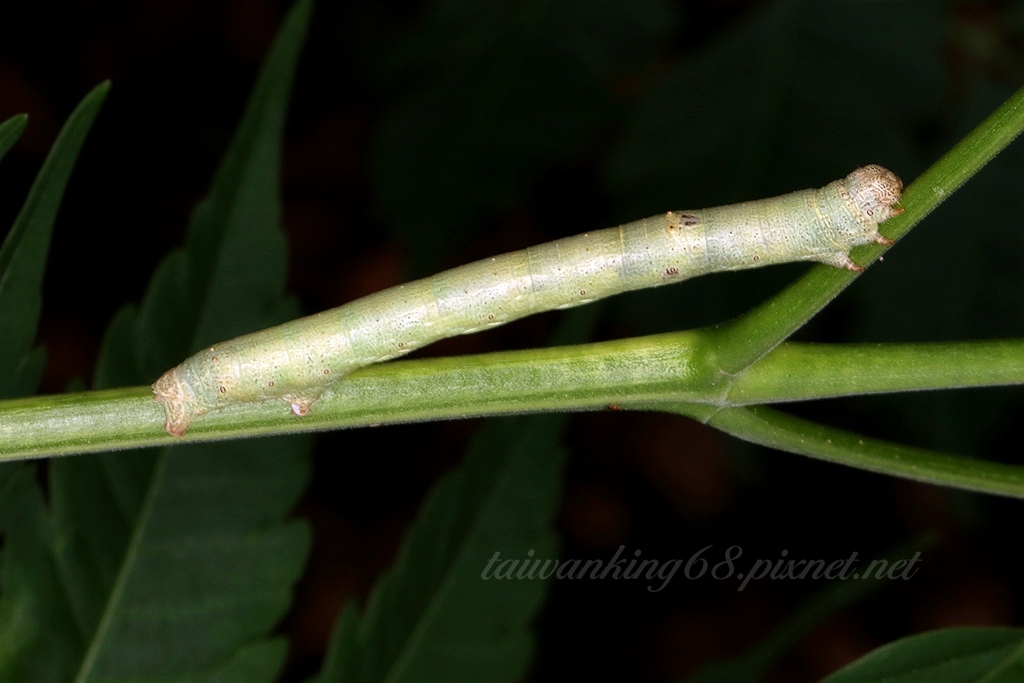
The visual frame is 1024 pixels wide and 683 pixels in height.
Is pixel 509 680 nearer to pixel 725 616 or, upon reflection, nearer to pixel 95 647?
pixel 95 647

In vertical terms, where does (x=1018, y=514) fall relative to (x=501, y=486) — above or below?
above

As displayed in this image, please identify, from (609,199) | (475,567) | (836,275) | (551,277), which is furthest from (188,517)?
(609,199)

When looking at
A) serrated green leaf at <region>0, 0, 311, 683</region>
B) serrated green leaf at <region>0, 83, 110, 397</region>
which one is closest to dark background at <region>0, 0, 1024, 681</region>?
serrated green leaf at <region>0, 0, 311, 683</region>

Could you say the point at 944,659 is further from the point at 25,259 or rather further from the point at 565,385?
the point at 25,259

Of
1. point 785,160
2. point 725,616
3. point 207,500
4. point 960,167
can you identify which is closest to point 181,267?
point 207,500

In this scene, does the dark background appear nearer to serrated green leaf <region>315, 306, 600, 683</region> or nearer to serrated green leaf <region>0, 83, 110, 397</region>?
serrated green leaf <region>315, 306, 600, 683</region>

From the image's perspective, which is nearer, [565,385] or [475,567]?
[565,385]

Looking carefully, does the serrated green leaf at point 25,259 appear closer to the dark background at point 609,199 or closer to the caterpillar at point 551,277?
the caterpillar at point 551,277
